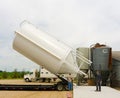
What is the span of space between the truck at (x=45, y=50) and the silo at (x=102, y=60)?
778 centimetres

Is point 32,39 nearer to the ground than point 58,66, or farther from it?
farther from it

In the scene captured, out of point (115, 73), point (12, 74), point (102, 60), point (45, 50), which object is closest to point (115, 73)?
point (115, 73)

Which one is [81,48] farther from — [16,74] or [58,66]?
[16,74]

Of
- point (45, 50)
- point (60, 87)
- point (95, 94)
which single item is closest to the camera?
point (95, 94)

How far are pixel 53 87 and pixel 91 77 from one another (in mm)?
9800

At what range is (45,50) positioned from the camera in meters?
26.6

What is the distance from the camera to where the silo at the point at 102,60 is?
34.7 m

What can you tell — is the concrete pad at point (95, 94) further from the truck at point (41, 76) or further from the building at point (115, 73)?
the truck at point (41, 76)

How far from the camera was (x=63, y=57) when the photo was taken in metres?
26.7

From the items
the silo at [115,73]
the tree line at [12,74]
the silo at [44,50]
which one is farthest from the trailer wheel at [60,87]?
the tree line at [12,74]

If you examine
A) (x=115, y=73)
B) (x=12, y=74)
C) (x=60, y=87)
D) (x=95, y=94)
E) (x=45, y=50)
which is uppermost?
(x=12, y=74)

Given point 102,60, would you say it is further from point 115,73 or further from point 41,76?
point 41,76

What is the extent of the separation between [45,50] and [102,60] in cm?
1013

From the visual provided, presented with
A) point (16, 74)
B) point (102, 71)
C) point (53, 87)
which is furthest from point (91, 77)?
point (16, 74)
